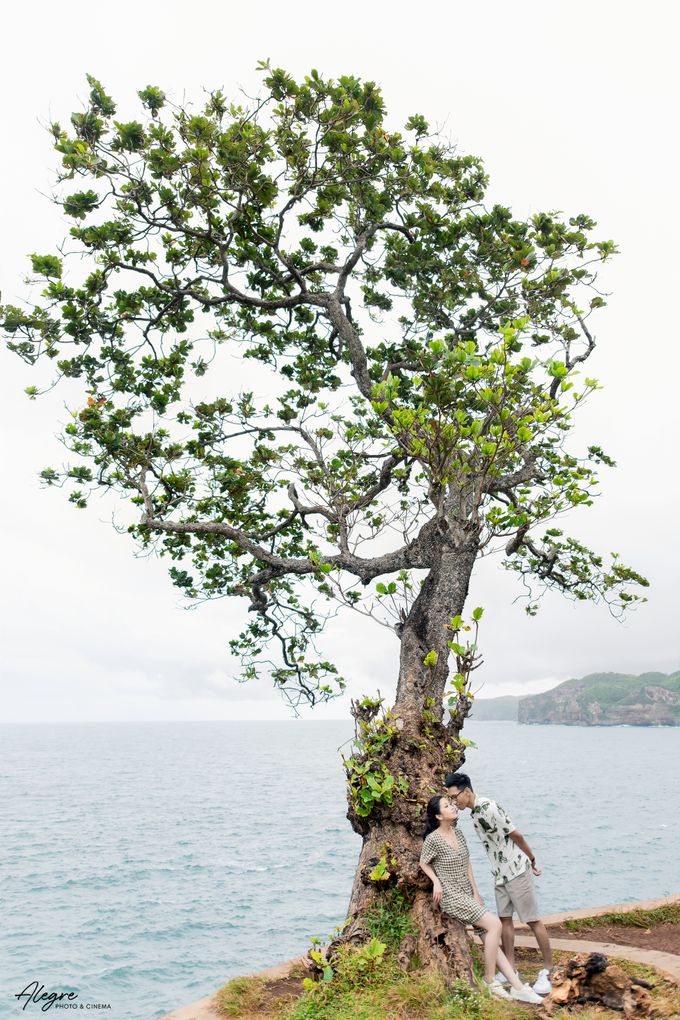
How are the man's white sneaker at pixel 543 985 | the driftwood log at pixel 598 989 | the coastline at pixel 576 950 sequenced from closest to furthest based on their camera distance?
the driftwood log at pixel 598 989 < the man's white sneaker at pixel 543 985 < the coastline at pixel 576 950

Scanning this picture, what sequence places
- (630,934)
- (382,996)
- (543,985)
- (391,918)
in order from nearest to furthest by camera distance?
1. (382,996)
2. (543,985)
3. (391,918)
4. (630,934)

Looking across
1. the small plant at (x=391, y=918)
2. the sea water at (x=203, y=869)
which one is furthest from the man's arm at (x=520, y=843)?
the sea water at (x=203, y=869)

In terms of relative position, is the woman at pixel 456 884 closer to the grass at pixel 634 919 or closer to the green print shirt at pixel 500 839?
the green print shirt at pixel 500 839

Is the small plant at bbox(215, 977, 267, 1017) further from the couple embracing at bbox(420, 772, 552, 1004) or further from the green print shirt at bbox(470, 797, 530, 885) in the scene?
the green print shirt at bbox(470, 797, 530, 885)

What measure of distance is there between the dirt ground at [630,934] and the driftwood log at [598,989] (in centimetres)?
448

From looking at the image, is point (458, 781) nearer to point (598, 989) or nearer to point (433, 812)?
point (433, 812)

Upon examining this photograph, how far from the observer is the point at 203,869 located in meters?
37.7

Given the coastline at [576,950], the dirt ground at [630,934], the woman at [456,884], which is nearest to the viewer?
the woman at [456,884]

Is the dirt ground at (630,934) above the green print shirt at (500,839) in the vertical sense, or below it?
below

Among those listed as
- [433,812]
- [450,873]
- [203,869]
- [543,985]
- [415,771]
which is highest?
[415,771]

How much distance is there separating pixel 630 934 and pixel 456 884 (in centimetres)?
557

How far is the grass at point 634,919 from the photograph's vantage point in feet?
39.0

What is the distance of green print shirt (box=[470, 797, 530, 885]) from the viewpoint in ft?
27.0

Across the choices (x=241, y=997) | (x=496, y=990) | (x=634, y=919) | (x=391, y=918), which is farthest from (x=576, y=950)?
(x=241, y=997)
